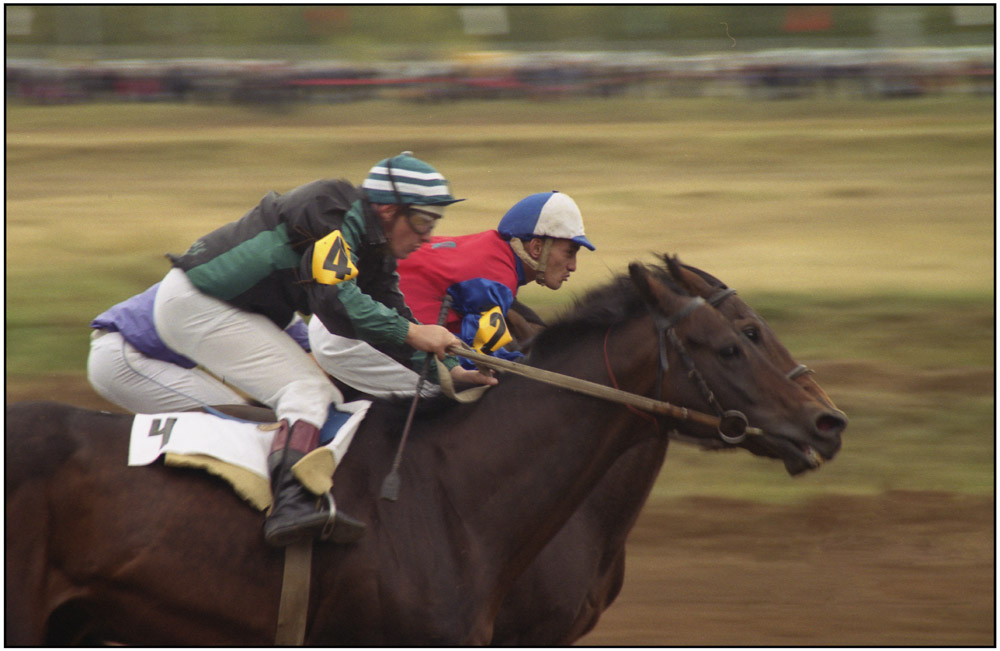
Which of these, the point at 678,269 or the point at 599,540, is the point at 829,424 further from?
the point at 599,540

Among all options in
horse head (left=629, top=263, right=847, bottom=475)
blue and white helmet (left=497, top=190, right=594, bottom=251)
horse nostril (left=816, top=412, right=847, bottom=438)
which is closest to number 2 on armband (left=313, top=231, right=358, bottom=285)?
horse head (left=629, top=263, right=847, bottom=475)

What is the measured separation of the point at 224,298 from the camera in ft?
12.4

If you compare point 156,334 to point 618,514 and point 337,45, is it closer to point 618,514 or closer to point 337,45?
point 618,514

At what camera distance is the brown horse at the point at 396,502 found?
3330mm

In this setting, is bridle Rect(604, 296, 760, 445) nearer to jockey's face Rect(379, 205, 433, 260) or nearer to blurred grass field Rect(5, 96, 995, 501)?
jockey's face Rect(379, 205, 433, 260)

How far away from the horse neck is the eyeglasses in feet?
2.20

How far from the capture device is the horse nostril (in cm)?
354

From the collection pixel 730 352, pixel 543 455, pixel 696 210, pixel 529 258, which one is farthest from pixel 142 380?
pixel 696 210

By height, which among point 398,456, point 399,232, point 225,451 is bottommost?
point 398,456

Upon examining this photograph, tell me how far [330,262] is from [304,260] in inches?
4.6

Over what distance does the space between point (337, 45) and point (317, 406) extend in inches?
824

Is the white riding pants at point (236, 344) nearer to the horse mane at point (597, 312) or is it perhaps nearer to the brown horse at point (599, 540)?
the horse mane at point (597, 312)

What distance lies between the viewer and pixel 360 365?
434 centimetres

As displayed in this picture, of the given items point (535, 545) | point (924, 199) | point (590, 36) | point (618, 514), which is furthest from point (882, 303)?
point (590, 36)
